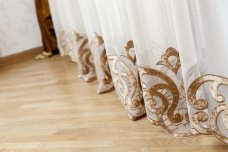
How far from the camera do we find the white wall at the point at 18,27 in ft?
9.93

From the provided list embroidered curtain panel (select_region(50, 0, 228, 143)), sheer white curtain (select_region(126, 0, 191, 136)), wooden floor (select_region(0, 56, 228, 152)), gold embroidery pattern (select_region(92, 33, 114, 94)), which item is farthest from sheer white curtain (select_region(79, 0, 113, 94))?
sheer white curtain (select_region(126, 0, 191, 136))

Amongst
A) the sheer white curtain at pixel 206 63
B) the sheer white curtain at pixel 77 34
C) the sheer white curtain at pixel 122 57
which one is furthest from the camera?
the sheer white curtain at pixel 77 34

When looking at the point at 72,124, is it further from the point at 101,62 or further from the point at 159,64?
the point at 159,64

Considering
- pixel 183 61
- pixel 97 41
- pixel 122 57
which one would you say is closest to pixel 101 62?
pixel 97 41

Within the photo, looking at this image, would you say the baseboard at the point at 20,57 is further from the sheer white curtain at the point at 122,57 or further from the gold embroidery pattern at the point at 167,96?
the gold embroidery pattern at the point at 167,96

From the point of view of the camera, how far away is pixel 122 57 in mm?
1344

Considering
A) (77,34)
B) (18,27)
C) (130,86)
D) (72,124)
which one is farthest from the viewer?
(18,27)

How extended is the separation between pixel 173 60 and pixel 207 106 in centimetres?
19

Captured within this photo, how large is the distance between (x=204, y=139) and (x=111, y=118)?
46cm

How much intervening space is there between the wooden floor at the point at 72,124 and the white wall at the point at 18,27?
2.85 feet

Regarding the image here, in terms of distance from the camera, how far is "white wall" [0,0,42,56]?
303 cm

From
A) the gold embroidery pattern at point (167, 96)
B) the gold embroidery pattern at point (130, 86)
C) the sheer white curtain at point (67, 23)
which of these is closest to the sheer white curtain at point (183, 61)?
the gold embroidery pattern at point (167, 96)

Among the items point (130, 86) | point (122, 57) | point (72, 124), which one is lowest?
point (72, 124)

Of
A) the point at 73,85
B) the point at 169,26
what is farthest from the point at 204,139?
the point at 73,85
